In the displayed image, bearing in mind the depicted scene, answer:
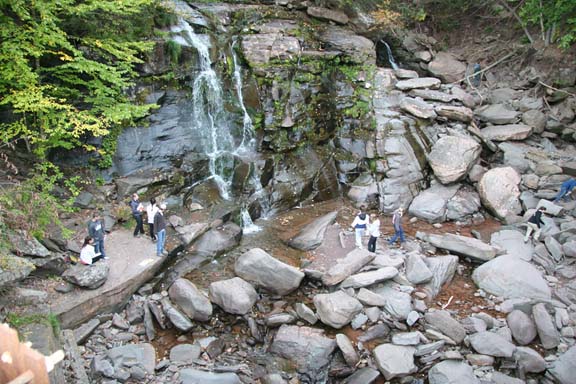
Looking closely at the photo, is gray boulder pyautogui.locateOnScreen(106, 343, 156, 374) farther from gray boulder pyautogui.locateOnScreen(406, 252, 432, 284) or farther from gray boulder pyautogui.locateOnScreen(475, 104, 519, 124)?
gray boulder pyautogui.locateOnScreen(475, 104, 519, 124)

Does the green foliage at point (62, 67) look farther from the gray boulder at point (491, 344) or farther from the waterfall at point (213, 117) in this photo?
the gray boulder at point (491, 344)

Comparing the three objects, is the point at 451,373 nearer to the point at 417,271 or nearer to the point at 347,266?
the point at 417,271

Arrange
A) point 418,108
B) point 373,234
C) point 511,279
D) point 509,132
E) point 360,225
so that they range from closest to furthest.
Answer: point 511,279, point 373,234, point 360,225, point 509,132, point 418,108

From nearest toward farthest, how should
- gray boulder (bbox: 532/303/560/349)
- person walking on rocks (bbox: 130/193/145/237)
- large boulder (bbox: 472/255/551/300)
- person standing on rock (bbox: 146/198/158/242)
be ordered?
1. gray boulder (bbox: 532/303/560/349)
2. large boulder (bbox: 472/255/551/300)
3. person standing on rock (bbox: 146/198/158/242)
4. person walking on rocks (bbox: 130/193/145/237)

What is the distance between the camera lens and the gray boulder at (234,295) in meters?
10.8

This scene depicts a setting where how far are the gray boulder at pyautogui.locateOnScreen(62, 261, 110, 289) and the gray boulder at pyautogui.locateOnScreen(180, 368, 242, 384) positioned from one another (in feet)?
11.0

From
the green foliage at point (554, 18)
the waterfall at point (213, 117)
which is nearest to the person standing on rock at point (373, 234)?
the waterfall at point (213, 117)

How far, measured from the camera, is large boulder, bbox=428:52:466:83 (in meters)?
21.1

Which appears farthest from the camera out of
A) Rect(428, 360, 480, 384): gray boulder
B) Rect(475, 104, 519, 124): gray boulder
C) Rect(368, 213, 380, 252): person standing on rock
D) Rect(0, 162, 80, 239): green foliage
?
Rect(475, 104, 519, 124): gray boulder

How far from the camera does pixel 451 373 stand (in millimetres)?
8789

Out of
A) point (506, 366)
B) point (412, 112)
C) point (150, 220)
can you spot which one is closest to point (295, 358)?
point (506, 366)

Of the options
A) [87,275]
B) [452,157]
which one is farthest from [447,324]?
[87,275]

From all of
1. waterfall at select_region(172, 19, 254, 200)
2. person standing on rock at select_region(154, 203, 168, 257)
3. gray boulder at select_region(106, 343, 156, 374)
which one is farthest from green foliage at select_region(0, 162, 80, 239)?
waterfall at select_region(172, 19, 254, 200)

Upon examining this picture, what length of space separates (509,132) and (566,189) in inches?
152
